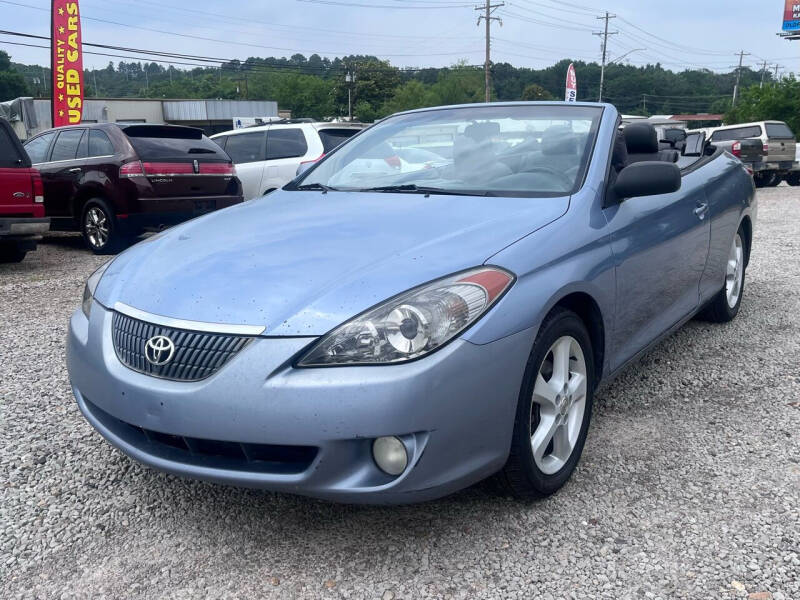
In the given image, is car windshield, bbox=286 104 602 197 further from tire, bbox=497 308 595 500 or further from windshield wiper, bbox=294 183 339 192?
tire, bbox=497 308 595 500

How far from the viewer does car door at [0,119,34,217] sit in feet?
25.5

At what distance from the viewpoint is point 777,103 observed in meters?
34.9

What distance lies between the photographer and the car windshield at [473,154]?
344 cm

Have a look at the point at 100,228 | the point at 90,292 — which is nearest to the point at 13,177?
the point at 100,228

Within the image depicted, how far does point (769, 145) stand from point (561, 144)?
60.5 feet

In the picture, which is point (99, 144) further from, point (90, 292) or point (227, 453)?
point (227, 453)

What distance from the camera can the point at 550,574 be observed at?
240 centimetres

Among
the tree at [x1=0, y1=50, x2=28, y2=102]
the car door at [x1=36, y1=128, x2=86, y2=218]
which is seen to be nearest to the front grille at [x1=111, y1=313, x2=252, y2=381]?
the car door at [x1=36, y1=128, x2=86, y2=218]

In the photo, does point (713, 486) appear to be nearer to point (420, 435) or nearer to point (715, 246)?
point (420, 435)

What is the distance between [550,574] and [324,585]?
70 centimetres

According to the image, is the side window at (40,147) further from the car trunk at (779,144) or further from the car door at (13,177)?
the car trunk at (779,144)

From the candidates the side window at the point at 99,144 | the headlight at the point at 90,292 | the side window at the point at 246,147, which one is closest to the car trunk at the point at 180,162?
the side window at the point at 99,144

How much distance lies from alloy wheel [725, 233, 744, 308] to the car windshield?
195 cm

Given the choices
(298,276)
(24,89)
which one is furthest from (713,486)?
(24,89)
